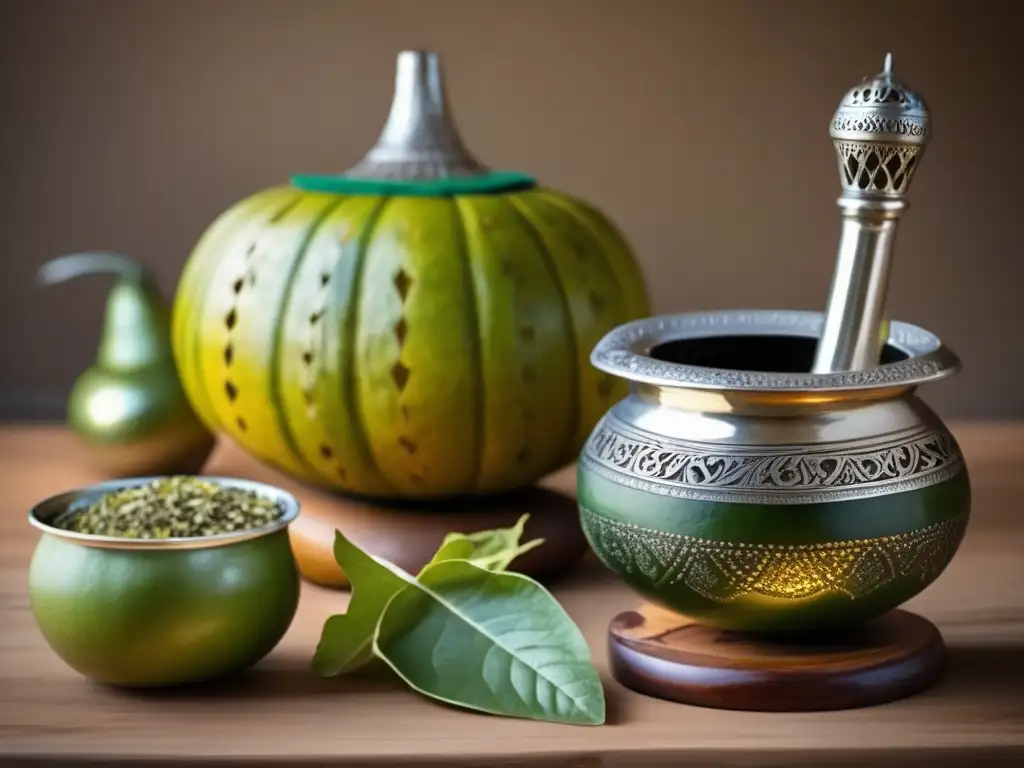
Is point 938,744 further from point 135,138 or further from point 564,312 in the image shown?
point 135,138

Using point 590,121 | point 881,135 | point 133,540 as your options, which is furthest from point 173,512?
point 590,121

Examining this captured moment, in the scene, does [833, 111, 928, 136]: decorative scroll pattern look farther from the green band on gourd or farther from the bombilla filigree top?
the green band on gourd

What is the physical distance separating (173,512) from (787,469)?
0.95ft

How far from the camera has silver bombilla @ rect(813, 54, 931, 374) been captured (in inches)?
26.1

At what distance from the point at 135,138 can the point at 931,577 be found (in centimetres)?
81

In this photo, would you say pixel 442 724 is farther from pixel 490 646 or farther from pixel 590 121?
pixel 590 121

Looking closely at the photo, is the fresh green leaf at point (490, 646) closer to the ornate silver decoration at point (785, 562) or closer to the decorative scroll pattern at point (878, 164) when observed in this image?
the ornate silver decoration at point (785, 562)

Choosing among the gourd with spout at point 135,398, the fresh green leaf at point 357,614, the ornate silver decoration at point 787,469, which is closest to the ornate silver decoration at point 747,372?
the ornate silver decoration at point 787,469

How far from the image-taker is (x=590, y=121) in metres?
1.25

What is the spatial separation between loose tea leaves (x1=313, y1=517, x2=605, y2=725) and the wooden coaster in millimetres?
39

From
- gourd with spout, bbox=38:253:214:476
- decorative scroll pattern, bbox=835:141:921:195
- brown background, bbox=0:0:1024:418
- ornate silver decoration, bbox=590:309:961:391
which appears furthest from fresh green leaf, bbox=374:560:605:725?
brown background, bbox=0:0:1024:418

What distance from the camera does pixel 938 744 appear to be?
64 centimetres

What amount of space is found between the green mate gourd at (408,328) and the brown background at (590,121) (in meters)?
0.34

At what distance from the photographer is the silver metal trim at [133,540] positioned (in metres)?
0.68
